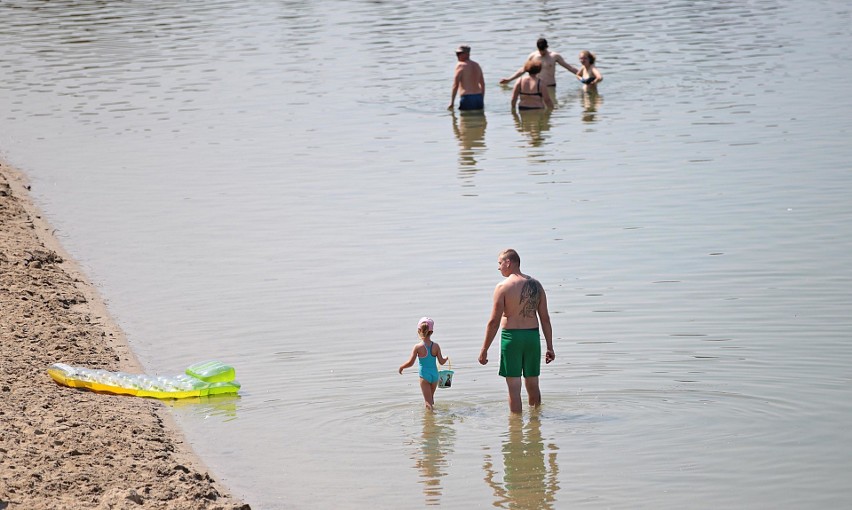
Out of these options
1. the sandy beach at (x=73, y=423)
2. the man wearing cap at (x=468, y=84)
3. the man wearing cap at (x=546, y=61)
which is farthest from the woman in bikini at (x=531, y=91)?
the sandy beach at (x=73, y=423)

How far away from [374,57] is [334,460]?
2222 cm

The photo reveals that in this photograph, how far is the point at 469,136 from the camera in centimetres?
2150

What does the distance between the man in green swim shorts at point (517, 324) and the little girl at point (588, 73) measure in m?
15.8

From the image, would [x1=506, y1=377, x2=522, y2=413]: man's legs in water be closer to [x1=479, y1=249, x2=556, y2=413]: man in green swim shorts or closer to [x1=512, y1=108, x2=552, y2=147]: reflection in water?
[x1=479, y1=249, x2=556, y2=413]: man in green swim shorts

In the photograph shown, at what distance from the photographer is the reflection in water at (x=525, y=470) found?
832cm

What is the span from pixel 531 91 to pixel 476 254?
9.35 meters

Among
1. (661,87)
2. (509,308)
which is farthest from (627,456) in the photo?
(661,87)

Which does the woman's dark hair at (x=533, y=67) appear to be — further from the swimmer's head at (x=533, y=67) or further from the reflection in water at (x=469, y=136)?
the reflection in water at (x=469, y=136)

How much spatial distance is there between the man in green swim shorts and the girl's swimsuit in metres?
0.40

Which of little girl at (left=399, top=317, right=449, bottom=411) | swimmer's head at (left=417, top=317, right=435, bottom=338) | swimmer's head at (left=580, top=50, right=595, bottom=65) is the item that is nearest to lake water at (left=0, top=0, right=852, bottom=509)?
little girl at (left=399, top=317, right=449, bottom=411)

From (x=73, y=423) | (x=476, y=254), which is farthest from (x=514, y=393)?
(x=476, y=254)

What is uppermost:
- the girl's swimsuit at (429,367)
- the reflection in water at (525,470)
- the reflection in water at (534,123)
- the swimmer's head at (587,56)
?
the girl's swimsuit at (429,367)

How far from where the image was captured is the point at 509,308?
944 cm

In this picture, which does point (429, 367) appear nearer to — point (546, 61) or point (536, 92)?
point (536, 92)
